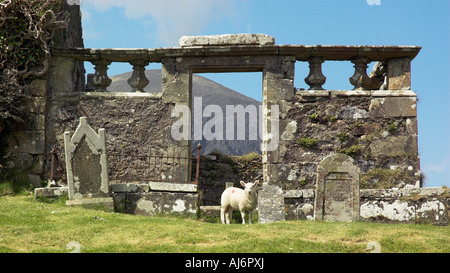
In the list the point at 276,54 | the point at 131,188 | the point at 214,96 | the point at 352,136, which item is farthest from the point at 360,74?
the point at 214,96

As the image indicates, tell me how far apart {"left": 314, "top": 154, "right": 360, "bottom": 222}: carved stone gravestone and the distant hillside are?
2336 centimetres

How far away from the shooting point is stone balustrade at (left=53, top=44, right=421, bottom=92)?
1170 cm

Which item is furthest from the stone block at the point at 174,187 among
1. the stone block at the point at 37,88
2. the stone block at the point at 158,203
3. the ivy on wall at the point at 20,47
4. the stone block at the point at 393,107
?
the stone block at the point at 393,107

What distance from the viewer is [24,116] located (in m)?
11.7

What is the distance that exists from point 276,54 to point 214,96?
2544 centimetres

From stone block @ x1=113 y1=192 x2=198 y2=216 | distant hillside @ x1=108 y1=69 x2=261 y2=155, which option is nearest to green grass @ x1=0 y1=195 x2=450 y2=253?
stone block @ x1=113 y1=192 x2=198 y2=216

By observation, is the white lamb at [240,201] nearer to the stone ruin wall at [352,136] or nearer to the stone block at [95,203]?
the stone ruin wall at [352,136]

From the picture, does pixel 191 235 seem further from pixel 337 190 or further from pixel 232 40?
pixel 232 40

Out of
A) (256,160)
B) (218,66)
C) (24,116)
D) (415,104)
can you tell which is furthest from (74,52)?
(415,104)

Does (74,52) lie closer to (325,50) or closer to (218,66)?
(218,66)

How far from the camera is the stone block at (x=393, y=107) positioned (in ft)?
38.2

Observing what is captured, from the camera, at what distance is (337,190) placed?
30.1ft

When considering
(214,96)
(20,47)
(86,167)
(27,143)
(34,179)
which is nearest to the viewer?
(86,167)
